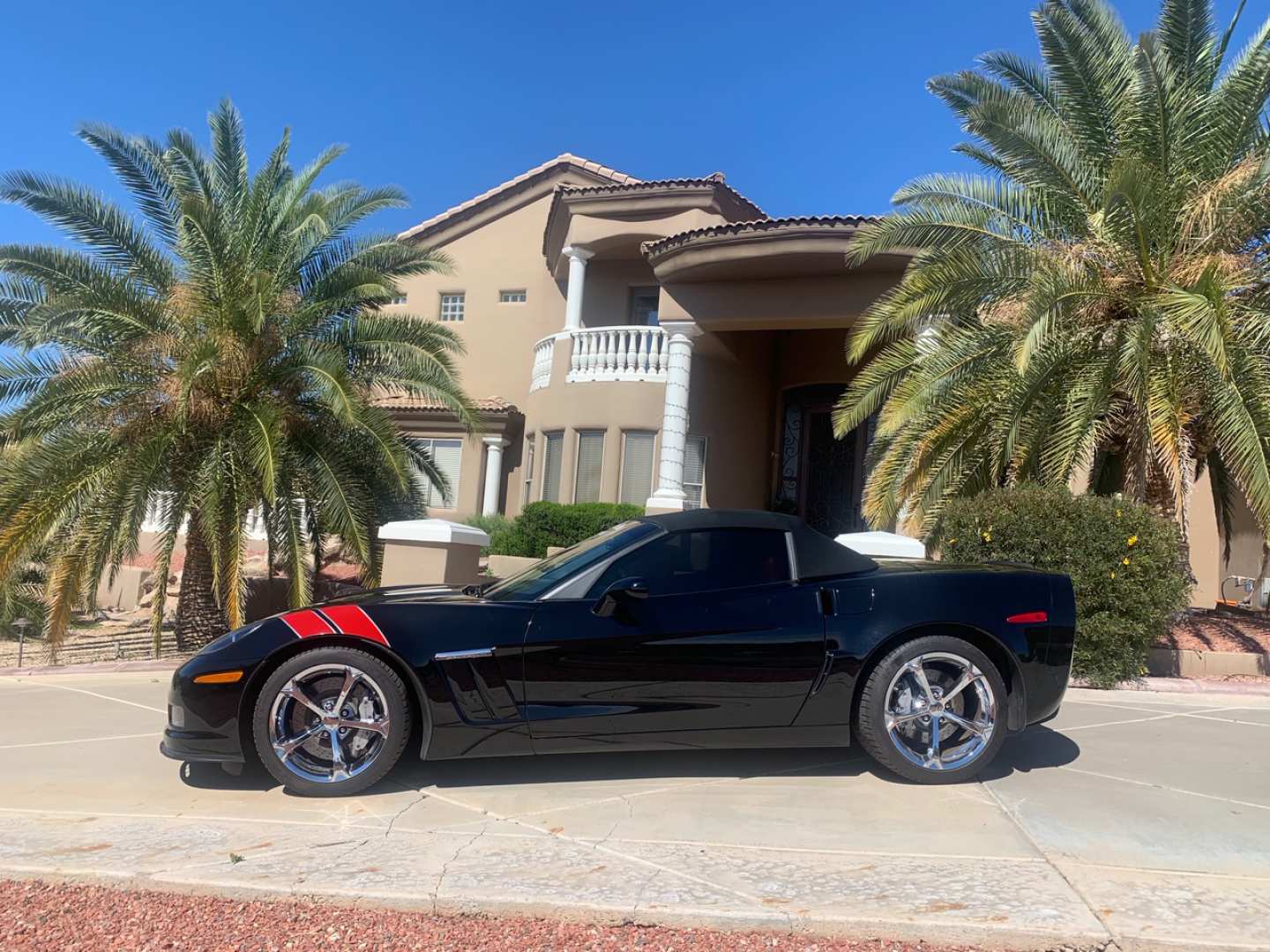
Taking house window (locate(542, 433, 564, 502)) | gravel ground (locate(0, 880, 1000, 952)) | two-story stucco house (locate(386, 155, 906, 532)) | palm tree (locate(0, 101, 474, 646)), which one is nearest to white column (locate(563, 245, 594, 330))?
two-story stucco house (locate(386, 155, 906, 532))

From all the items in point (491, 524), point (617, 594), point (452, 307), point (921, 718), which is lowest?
point (921, 718)

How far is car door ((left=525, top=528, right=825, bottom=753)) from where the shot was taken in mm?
4426

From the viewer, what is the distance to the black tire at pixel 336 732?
437cm

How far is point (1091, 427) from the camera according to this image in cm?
893

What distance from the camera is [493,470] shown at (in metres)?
20.1

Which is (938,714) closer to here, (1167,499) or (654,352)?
(1167,499)

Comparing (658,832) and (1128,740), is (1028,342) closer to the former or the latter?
(1128,740)

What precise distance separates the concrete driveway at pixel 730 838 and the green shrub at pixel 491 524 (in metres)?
10.6

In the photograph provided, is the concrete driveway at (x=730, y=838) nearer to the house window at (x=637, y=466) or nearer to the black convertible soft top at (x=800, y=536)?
the black convertible soft top at (x=800, y=536)

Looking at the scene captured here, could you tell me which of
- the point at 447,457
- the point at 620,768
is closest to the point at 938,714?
the point at 620,768

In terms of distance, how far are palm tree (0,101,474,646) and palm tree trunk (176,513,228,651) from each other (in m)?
0.02

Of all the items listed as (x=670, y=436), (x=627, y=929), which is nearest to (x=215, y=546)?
(x=670, y=436)

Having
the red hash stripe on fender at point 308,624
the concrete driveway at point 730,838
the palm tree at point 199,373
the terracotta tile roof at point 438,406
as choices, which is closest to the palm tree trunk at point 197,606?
the palm tree at point 199,373

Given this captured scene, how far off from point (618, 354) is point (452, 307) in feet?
24.7
